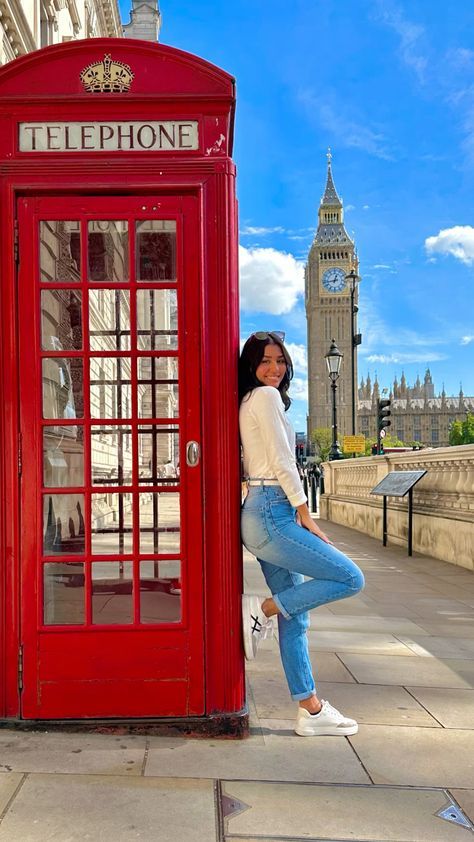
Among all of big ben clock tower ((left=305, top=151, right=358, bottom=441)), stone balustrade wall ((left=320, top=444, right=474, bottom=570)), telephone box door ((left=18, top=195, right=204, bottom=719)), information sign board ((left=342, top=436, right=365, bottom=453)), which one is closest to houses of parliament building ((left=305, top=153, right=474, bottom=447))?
big ben clock tower ((left=305, top=151, right=358, bottom=441))

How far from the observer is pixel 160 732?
10.8 feet

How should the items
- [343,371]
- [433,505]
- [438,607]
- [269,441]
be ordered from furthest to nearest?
[343,371] → [433,505] → [438,607] → [269,441]

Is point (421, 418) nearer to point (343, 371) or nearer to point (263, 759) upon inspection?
point (343, 371)

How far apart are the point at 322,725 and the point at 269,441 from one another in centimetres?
134

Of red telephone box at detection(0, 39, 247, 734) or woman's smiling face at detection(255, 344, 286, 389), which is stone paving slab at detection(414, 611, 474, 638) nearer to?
red telephone box at detection(0, 39, 247, 734)

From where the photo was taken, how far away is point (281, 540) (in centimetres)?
325

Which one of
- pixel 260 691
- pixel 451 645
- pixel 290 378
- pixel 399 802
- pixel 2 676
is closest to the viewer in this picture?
pixel 399 802

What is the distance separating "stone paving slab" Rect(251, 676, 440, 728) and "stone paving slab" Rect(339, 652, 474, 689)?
168 millimetres

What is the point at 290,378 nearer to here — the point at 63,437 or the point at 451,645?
the point at 63,437

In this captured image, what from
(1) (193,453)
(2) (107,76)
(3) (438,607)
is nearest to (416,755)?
(1) (193,453)

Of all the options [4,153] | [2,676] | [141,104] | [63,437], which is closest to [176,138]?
[141,104]

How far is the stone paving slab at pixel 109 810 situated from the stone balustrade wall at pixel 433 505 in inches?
275

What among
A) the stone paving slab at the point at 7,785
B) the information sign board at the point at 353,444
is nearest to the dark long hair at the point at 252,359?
the stone paving slab at the point at 7,785

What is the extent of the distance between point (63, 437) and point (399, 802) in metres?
2.06
